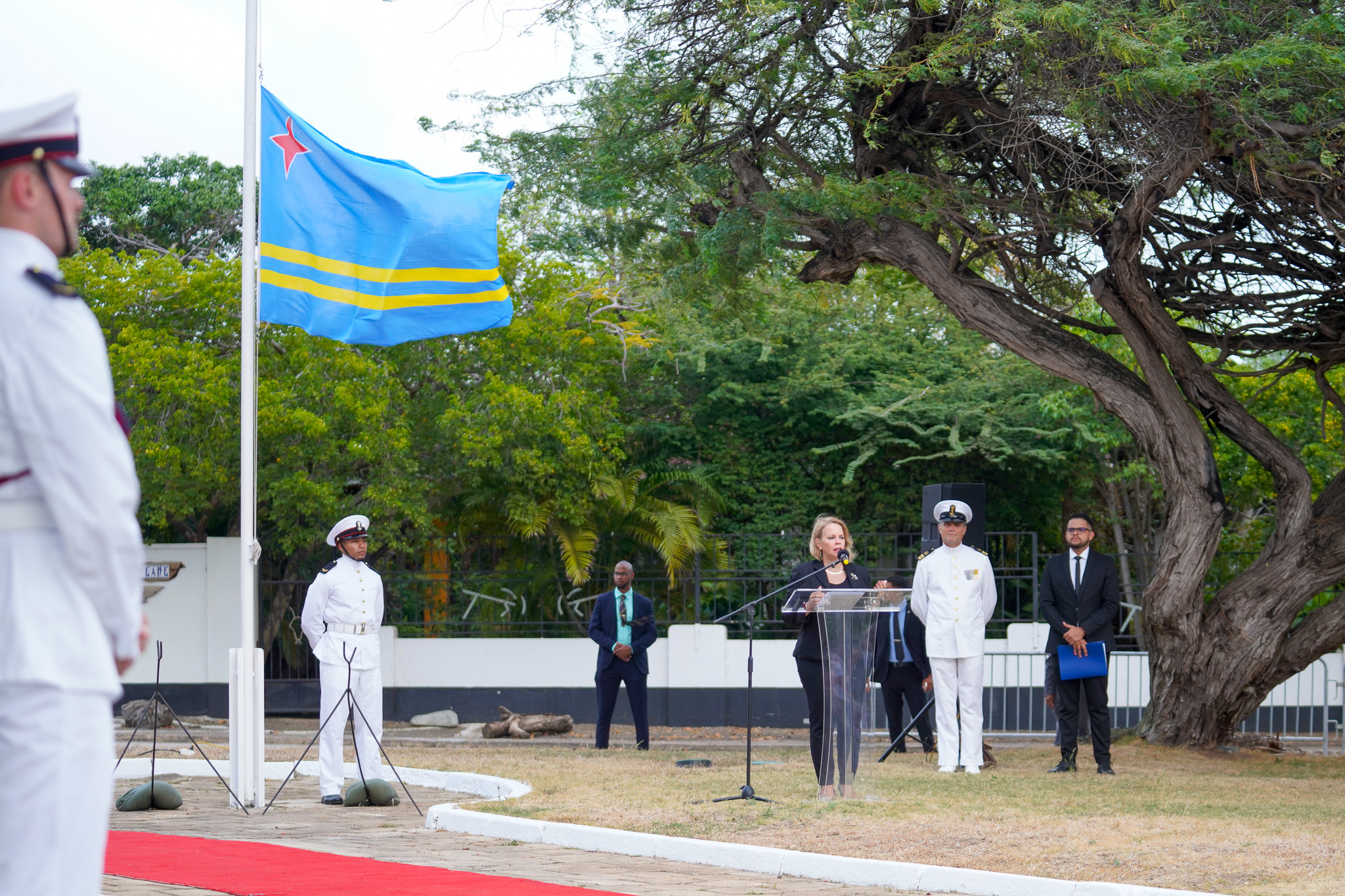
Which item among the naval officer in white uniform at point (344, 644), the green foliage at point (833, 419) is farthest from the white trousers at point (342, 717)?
the green foliage at point (833, 419)

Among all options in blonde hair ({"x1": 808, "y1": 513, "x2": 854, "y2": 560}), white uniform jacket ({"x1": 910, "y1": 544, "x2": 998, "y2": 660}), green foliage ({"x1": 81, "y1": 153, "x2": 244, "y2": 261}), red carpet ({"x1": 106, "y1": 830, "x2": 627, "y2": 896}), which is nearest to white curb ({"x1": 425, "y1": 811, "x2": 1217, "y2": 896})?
red carpet ({"x1": 106, "y1": 830, "x2": 627, "y2": 896})

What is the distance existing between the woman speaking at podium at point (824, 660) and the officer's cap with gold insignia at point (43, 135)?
6.29 metres

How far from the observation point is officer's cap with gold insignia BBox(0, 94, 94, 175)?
3.16 metres

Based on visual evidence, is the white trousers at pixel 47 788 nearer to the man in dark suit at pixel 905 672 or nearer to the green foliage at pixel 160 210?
the man in dark suit at pixel 905 672

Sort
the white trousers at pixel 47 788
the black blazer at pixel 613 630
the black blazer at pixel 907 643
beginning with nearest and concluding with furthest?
1. the white trousers at pixel 47 788
2. the black blazer at pixel 907 643
3. the black blazer at pixel 613 630

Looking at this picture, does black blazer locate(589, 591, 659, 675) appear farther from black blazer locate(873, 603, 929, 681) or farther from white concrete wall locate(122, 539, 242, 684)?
white concrete wall locate(122, 539, 242, 684)

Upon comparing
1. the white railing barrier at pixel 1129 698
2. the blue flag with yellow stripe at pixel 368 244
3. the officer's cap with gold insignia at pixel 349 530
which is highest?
the blue flag with yellow stripe at pixel 368 244

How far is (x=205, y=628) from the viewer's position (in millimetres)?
19719

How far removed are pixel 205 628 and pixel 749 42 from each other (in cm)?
1205

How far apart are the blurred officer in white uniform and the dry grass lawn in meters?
4.58

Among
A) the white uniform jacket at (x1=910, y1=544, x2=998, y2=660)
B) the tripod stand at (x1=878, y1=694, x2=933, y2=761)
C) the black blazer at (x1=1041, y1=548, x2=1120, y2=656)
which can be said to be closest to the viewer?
the white uniform jacket at (x1=910, y1=544, x2=998, y2=660)

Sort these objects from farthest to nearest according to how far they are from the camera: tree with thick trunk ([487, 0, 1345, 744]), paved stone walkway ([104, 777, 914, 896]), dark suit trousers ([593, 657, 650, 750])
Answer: dark suit trousers ([593, 657, 650, 750]), tree with thick trunk ([487, 0, 1345, 744]), paved stone walkway ([104, 777, 914, 896])

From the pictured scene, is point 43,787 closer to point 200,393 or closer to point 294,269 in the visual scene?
point 294,269

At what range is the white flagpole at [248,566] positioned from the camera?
9.44m
